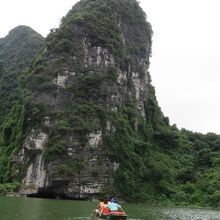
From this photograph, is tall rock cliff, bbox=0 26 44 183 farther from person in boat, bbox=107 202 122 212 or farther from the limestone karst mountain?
person in boat, bbox=107 202 122 212

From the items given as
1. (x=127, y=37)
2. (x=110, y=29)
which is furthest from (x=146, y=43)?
(x=110, y=29)

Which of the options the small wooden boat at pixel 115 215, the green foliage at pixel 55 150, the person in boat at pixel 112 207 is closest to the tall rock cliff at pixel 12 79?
the green foliage at pixel 55 150

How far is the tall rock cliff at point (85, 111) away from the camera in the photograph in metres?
49.0

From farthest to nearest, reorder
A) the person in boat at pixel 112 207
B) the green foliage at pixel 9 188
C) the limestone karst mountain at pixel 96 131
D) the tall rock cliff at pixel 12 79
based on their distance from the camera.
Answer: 1. the tall rock cliff at pixel 12 79
2. the limestone karst mountain at pixel 96 131
3. the green foliage at pixel 9 188
4. the person in boat at pixel 112 207

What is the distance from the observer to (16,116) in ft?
193

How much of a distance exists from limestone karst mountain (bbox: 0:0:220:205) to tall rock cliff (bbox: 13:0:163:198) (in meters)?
0.11

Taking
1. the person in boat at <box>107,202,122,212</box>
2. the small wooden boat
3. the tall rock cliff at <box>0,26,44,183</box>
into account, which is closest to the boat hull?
the small wooden boat

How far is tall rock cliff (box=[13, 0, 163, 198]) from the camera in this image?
49.0 metres

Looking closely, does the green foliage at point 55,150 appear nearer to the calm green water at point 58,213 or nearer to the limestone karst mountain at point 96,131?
the limestone karst mountain at point 96,131

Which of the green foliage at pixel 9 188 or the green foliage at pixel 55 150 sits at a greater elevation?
the green foliage at pixel 55 150

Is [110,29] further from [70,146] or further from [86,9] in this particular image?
[70,146]

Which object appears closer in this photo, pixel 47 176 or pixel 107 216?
pixel 107 216

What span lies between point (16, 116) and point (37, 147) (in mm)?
9737

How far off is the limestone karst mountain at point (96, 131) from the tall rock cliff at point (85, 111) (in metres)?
0.11
